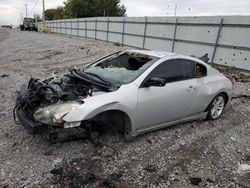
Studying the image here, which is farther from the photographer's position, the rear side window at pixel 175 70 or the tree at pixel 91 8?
the tree at pixel 91 8

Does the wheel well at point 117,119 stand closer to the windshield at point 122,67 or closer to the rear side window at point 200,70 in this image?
the windshield at point 122,67

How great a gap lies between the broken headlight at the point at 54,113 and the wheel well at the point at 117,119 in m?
0.45

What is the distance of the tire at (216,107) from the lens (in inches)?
221

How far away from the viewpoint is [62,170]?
354 centimetres

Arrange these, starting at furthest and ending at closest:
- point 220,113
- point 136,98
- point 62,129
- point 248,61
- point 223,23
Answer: point 223,23 < point 248,61 < point 220,113 < point 136,98 < point 62,129

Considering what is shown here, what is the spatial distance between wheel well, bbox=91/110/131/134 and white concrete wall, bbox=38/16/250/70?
8497mm

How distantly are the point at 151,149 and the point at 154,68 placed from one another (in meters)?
1.37

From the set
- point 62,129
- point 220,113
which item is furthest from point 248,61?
point 62,129

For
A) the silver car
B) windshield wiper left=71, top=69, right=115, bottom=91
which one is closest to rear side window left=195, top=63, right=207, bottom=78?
the silver car

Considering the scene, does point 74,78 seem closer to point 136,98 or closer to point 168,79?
point 136,98

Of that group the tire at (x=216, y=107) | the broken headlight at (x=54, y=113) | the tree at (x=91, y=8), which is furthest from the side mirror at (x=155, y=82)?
the tree at (x=91, y=8)

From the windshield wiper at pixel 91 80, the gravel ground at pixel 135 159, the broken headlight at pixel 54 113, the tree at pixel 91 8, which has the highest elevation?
the tree at pixel 91 8

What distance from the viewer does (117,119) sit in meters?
4.18

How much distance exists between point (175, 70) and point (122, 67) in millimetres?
984
